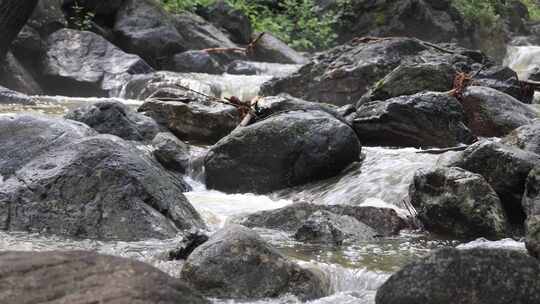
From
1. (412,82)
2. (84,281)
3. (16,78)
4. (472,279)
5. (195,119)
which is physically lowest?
(16,78)

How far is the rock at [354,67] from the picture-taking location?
Answer: 1315 centimetres

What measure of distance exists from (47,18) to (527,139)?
39.5 ft

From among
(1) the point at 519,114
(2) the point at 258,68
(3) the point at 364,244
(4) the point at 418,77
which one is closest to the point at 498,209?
(3) the point at 364,244

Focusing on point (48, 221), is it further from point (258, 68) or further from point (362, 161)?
point (258, 68)

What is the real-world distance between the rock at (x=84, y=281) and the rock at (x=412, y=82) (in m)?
8.63

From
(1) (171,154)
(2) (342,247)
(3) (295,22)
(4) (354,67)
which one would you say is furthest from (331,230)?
(3) (295,22)

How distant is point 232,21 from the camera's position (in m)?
20.8

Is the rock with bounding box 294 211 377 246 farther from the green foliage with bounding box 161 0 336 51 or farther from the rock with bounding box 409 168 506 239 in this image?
the green foliage with bounding box 161 0 336 51

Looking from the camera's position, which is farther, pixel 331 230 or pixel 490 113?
pixel 490 113

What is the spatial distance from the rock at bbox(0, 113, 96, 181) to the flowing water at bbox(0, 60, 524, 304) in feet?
3.07

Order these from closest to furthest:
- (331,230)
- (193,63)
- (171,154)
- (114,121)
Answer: (331,230)
(171,154)
(114,121)
(193,63)

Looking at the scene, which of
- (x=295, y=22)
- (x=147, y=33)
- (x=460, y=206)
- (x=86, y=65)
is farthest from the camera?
(x=295, y=22)

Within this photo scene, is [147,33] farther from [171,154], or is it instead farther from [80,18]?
[171,154]

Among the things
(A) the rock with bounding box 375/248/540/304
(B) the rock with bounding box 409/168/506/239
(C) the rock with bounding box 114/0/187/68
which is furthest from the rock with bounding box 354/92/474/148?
(C) the rock with bounding box 114/0/187/68
